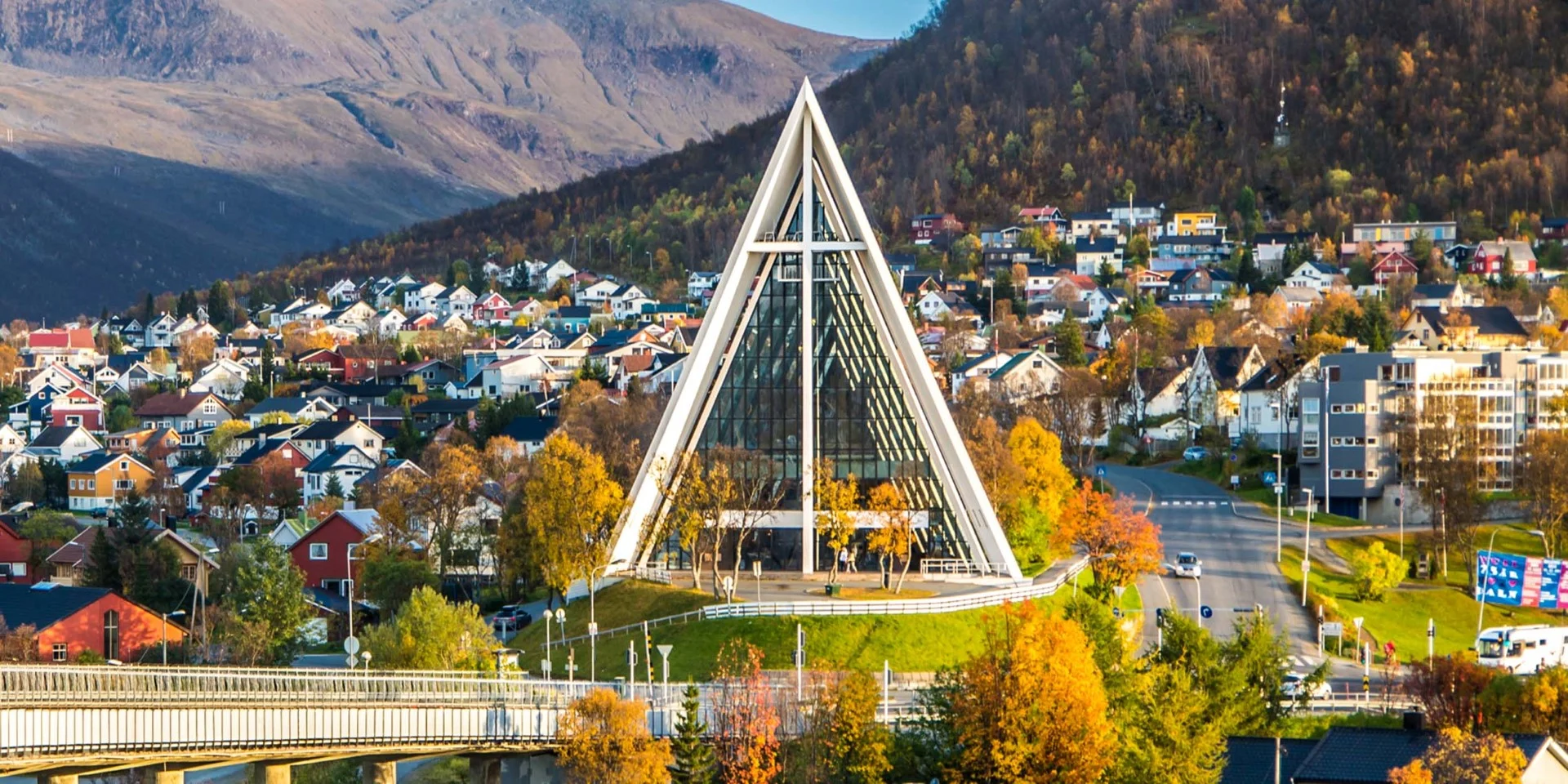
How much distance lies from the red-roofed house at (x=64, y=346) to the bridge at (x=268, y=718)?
11688cm

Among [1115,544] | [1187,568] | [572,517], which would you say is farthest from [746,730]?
[1187,568]

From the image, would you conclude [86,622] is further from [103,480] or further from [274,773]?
[103,480]

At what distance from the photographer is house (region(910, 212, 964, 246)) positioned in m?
162

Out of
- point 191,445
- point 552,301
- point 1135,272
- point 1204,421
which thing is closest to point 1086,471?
point 1204,421

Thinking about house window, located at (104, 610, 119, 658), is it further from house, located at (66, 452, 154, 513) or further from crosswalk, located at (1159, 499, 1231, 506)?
house, located at (66, 452, 154, 513)

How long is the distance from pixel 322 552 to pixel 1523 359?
38.2 m

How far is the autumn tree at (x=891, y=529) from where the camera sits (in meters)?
56.5

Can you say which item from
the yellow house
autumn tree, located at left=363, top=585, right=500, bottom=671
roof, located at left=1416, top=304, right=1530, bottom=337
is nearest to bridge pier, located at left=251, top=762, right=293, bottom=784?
autumn tree, located at left=363, top=585, right=500, bottom=671

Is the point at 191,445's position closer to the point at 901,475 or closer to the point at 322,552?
the point at 322,552

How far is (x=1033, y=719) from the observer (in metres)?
39.4

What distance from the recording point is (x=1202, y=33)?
189 meters

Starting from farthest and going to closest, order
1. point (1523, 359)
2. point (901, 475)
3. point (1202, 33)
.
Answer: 1. point (1202, 33)
2. point (1523, 359)
3. point (901, 475)

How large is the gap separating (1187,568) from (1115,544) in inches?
155

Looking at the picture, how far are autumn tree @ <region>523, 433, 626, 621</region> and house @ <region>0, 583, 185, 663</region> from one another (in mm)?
9218
